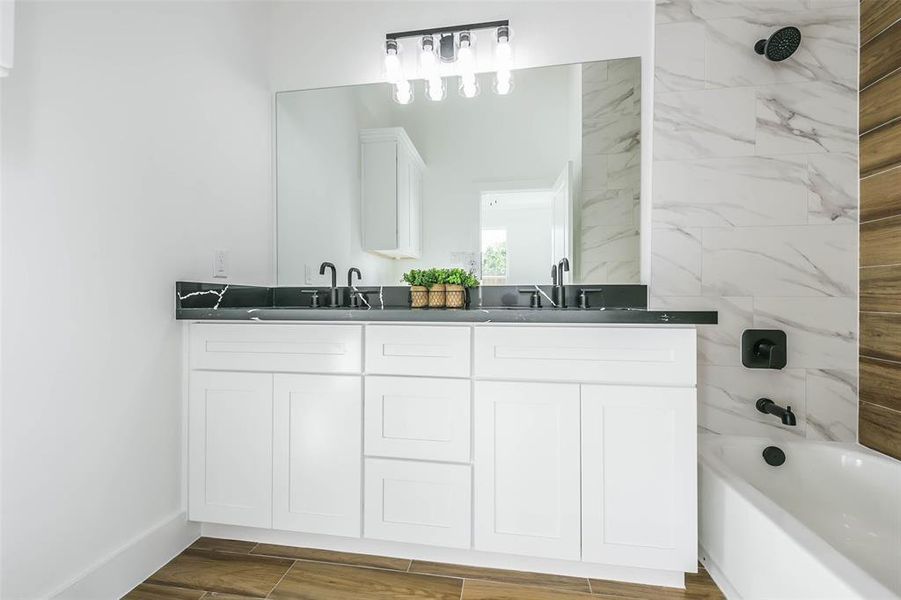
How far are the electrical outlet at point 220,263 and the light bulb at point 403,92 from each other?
1.07 meters

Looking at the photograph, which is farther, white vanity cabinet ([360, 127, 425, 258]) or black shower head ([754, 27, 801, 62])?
white vanity cabinet ([360, 127, 425, 258])

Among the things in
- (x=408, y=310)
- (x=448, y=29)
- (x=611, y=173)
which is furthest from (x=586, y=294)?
(x=448, y=29)

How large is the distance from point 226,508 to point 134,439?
416 mm

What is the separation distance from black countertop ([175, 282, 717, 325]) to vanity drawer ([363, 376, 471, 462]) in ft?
0.75

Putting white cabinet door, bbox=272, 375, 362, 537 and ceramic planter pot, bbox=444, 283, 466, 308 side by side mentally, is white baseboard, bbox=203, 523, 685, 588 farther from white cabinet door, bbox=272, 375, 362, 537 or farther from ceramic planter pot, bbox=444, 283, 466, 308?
ceramic planter pot, bbox=444, 283, 466, 308

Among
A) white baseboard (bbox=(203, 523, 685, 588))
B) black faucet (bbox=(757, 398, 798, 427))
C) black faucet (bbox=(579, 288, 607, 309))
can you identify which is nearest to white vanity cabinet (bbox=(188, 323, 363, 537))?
white baseboard (bbox=(203, 523, 685, 588))

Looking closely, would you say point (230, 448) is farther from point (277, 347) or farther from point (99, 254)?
point (99, 254)

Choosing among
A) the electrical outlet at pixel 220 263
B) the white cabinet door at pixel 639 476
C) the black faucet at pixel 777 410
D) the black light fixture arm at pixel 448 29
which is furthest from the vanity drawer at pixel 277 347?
the black faucet at pixel 777 410

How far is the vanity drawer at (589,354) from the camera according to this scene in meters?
1.45

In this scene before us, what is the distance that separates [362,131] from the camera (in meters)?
2.29

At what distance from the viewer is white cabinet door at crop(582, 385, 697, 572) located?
4.73 ft

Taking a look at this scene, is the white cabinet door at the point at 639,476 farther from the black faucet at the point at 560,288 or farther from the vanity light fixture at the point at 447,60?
the vanity light fixture at the point at 447,60

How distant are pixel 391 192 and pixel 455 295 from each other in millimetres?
632

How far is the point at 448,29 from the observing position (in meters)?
2.13
